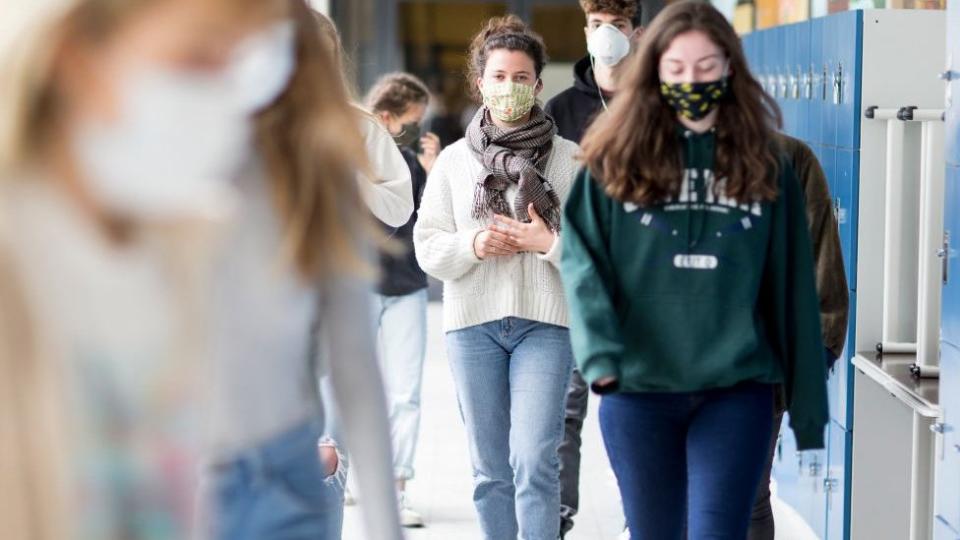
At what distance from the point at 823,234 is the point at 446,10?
30.0ft

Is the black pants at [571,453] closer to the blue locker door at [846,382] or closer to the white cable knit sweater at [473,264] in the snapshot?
the blue locker door at [846,382]

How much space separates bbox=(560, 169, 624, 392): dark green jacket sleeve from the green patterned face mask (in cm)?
101

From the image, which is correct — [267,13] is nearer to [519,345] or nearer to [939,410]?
[519,345]

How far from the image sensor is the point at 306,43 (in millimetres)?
1703

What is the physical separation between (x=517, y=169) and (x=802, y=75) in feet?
5.84

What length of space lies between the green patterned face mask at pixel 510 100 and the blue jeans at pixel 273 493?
2371 mm

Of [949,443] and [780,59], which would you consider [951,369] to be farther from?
[780,59]

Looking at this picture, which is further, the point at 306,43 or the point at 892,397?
the point at 892,397

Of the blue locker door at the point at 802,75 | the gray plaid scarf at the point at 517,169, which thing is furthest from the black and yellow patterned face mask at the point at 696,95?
the blue locker door at the point at 802,75

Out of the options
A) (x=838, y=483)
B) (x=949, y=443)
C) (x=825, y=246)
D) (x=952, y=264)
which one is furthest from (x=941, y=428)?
(x=838, y=483)

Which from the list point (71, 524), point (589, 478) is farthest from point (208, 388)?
point (589, 478)

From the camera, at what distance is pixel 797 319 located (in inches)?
118

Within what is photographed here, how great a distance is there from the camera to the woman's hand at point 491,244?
3.85 metres

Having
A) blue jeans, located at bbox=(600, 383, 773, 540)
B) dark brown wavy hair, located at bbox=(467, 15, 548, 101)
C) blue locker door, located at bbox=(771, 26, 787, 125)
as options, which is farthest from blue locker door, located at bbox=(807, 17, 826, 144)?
blue jeans, located at bbox=(600, 383, 773, 540)
